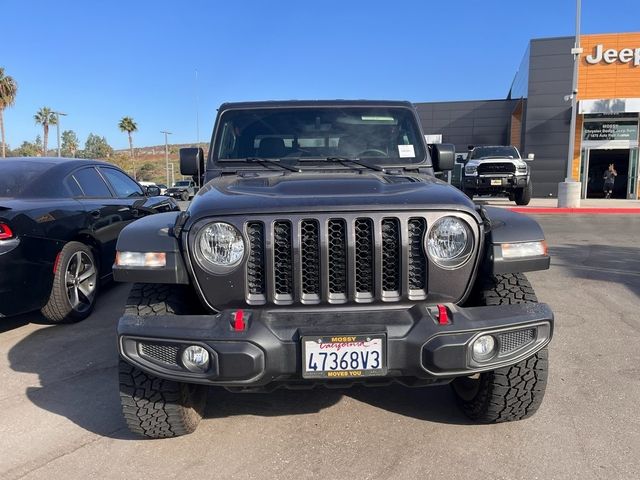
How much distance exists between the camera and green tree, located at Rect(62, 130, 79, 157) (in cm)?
7725

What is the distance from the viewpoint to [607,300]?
531 cm

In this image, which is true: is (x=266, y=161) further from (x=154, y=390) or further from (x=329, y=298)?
(x=154, y=390)

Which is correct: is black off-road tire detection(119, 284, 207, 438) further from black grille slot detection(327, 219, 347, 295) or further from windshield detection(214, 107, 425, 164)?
windshield detection(214, 107, 425, 164)

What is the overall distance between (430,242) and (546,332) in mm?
690

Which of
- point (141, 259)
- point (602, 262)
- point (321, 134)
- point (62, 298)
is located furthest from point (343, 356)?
point (602, 262)

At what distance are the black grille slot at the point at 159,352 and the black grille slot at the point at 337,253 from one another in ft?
2.54

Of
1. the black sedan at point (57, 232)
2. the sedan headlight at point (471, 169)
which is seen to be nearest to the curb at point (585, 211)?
the sedan headlight at point (471, 169)

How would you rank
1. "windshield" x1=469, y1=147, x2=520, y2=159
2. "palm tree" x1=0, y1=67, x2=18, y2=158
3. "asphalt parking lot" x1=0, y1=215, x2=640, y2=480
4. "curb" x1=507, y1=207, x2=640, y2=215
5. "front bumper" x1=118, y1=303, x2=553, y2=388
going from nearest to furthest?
"front bumper" x1=118, y1=303, x2=553, y2=388
"asphalt parking lot" x1=0, y1=215, x2=640, y2=480
"curb" x1=507, y1=207, x2=640, y2=215
"windshield" x1=469, y1=147, x2=520, y2=159
"palm tree" x1=0, y1=67, x2=18, y2=158

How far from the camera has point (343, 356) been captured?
2258mm

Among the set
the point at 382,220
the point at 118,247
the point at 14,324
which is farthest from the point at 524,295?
the point at 14,324

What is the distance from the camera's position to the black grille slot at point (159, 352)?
90.4 inches

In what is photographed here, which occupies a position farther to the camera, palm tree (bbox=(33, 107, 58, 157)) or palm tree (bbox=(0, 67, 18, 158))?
palm tree (bbox=(33, 107, 58, 157))

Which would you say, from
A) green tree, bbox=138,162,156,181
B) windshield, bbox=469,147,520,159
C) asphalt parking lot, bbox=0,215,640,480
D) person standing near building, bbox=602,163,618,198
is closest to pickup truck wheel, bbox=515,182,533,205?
windshield, bbox=469,147,520,159

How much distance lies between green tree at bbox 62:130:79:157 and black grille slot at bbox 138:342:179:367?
260ft
